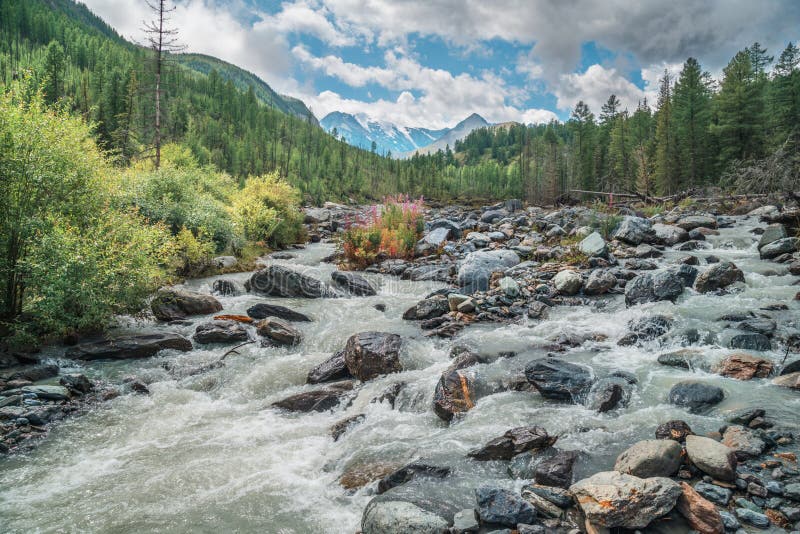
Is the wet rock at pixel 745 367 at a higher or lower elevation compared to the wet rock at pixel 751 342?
lower

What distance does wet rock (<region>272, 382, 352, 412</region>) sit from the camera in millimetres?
7898

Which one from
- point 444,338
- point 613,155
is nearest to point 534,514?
point 444,338

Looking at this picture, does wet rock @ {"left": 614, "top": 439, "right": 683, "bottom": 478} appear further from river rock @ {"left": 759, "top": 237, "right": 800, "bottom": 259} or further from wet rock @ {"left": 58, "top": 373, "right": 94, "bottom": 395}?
river rock @ {"left": 759, "top": 237, "right": 800, "bottom": 259}

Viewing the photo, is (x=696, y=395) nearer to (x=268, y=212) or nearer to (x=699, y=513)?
(x=699, y=513)

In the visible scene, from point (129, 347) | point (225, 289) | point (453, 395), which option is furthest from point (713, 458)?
point (225, 289)

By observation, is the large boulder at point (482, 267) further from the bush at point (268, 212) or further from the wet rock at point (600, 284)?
the bush at point (268, 212)

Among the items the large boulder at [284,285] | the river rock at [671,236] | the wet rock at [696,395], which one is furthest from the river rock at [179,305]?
the river rock at [671,236]

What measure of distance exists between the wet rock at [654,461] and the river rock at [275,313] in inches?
389

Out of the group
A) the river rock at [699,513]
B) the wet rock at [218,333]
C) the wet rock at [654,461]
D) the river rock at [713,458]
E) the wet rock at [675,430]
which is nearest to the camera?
the river rock at [699,513]

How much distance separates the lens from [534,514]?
13.7 feet

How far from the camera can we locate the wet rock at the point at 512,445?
18.3 ft

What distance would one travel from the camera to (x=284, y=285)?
1554cm

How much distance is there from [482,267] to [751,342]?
8.34m

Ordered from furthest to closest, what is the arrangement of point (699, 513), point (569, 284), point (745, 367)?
1. point (569, 284)
2. point (745, 367)
3. point (699, 513)
